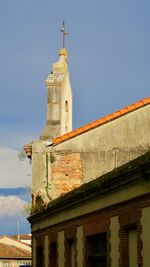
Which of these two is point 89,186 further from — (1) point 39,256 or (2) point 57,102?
(2) point 57,102

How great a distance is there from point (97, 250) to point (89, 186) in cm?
174

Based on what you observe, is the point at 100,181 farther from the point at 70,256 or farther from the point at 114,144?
the point at 114,144

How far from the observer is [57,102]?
28.6m

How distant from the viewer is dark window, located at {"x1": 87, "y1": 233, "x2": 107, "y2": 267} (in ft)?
53.7

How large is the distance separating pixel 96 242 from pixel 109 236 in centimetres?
184

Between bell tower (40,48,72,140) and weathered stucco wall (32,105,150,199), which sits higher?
bell tower (40,48,72,140)

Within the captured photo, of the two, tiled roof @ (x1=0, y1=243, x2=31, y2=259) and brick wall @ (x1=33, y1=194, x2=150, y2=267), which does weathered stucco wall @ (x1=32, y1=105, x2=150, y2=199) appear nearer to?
brick wall @ (x1=33, y1=194, x2=150, y2=267)

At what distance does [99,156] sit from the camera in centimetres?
2403

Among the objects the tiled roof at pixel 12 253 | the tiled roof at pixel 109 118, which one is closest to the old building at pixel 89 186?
the tiled roof at pixel 109 118

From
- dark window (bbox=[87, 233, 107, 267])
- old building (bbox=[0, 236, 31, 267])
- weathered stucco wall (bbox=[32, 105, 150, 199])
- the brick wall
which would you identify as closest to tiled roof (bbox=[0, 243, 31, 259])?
old building (bbox=[0, 236, 31, 267])

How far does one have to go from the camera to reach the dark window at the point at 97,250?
1636 centimetres

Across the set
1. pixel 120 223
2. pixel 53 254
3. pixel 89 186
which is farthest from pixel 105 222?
pixel 53 254

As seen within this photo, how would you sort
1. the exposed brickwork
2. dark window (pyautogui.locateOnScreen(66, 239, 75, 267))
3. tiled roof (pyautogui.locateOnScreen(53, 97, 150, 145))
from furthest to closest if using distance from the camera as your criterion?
the exposed brickwork < tiled roof (pyautogui.locateOnScreen(53, 97, 150, 145)) < dark window (pyautogui.locateOnScreen(66, 239, 75, 267))

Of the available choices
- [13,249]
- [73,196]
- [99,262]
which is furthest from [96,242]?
[13,249]
